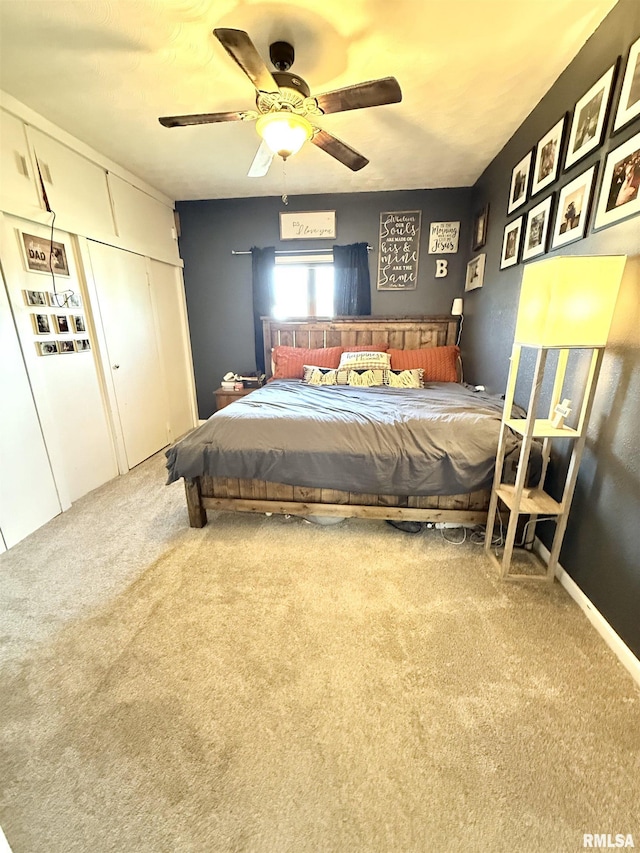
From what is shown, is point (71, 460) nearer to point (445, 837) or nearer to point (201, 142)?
point (201, 142)

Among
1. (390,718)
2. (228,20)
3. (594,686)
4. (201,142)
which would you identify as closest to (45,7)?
(228,20)

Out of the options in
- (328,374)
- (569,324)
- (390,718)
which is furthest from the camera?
(328,374)

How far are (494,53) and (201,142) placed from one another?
1954 mm

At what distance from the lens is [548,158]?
78.4 inches

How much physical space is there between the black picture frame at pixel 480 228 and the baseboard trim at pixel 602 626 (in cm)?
272

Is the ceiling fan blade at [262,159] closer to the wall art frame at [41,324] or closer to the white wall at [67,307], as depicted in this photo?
the white wall at [67,307]

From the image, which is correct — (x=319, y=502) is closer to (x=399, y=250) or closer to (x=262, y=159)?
(x=262, y=159)

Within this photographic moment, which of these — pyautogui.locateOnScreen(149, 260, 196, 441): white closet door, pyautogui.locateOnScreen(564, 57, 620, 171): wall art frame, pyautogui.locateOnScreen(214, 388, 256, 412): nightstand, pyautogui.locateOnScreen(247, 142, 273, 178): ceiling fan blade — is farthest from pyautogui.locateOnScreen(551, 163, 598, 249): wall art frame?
pyautogui.locateOnScreen(149, 260, 196, 441): white closet door

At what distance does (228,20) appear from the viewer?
5.08 feet

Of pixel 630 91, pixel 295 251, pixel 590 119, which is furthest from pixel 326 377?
pixel 630 91

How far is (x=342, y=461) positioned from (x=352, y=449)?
0.30ft

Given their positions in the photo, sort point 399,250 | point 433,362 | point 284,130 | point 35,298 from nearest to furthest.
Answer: point 284,130 < point 35,298 < point 433,362 < point 399,250

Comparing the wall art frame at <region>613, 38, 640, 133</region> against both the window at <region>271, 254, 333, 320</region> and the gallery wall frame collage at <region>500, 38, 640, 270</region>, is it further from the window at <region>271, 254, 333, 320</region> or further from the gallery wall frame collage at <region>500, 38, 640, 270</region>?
the window at <region>271, 254, 333, 320</region>

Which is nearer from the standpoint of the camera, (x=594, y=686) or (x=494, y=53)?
(x=594, y=686)
